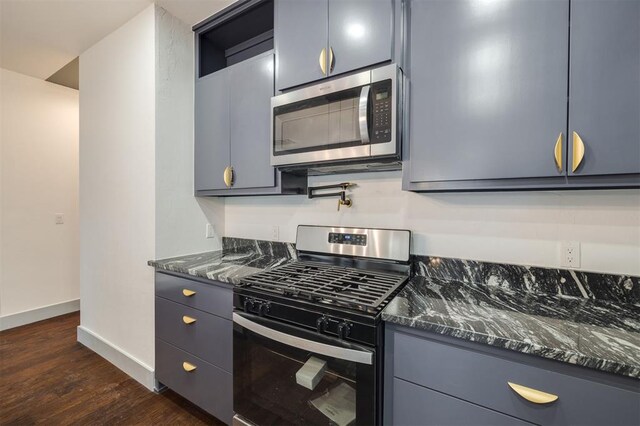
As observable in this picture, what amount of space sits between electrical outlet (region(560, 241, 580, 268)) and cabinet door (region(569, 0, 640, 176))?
0.41m

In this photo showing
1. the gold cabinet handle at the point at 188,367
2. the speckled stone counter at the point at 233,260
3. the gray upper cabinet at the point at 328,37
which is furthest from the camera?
the gold cabinet handle at the point at 188,367

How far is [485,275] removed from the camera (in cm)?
139

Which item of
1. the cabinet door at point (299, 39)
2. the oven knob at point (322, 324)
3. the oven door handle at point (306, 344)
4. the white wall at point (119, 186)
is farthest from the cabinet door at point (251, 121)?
the oven knob at point (322, 324)

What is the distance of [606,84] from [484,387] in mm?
1076

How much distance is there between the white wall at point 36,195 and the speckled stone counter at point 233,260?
2.29 meters

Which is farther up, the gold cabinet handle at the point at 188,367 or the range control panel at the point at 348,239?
the range control panel at the point at 348,239

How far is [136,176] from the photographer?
2.05 meters

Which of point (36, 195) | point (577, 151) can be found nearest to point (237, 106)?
point (577, 151)

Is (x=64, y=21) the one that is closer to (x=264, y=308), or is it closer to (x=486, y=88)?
(x=264, y=308)

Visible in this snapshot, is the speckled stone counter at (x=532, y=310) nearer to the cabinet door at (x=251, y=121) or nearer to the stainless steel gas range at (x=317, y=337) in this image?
the stainless steel gas range at (x=317, y=337)

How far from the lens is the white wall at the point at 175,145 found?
1.95 meters

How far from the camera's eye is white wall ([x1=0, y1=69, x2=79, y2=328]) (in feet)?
9.41

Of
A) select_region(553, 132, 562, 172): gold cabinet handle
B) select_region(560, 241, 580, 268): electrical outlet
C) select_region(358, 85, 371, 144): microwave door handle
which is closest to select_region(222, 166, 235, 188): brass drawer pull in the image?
select_region(358, 85, 371, 144): microwave door handle

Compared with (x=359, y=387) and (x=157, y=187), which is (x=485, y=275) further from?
(x=157, y=187)
